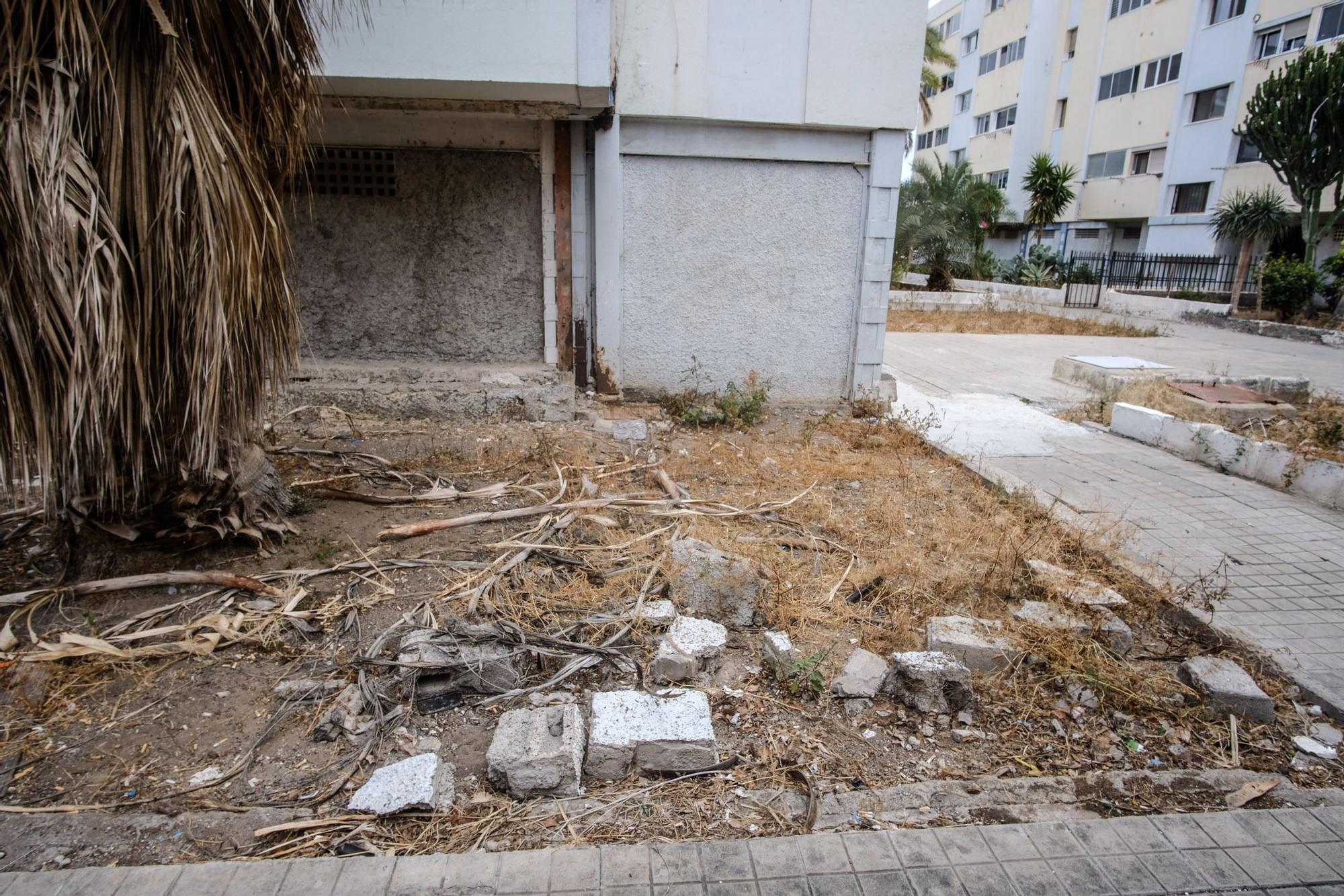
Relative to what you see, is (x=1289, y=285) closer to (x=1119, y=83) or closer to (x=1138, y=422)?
(x=1138, y=422)

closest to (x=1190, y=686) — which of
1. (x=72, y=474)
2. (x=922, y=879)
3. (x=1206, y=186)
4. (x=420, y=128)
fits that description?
(x=922, y=879)

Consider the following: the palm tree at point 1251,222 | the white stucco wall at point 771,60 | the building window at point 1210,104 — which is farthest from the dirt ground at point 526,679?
the building window at point 1210,104

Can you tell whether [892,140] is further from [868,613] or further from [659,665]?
[659,665]

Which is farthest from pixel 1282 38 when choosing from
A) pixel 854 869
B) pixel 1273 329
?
pixel 854 869

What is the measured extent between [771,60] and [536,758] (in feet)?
22.5

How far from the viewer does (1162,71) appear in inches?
990

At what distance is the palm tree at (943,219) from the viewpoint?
79.0 feet

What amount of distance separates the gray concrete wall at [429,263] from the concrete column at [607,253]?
586mm

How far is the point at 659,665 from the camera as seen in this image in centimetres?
326

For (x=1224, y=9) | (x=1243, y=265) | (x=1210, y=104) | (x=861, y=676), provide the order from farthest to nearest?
(x=1210, y=104), (x=1224, y=9), (x=1243, y=265), (x=861, y=676)

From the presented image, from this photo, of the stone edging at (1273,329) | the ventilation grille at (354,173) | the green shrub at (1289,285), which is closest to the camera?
the ventilation grille at (354,173)

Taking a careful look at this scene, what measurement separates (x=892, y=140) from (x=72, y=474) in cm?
730

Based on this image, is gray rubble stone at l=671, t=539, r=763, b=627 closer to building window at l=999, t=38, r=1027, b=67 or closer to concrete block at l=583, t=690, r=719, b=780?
concrete block at l=583, t=690, r=719, b=780

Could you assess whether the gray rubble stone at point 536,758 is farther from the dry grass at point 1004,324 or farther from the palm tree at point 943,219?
the palm tree at point 943,219
